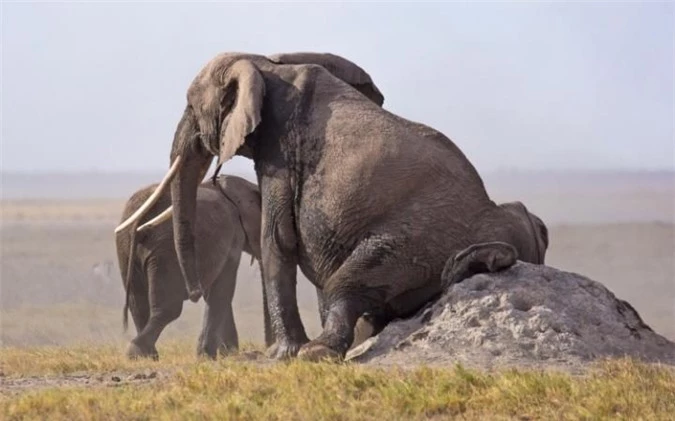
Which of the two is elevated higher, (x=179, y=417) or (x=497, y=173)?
(x=179, y=417)

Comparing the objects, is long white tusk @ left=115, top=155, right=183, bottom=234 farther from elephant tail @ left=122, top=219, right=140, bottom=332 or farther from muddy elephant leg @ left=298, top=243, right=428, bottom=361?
muddy elephant leg @ left=298, top=243, right=428, bottom=361

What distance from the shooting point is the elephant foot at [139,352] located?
1620 cm

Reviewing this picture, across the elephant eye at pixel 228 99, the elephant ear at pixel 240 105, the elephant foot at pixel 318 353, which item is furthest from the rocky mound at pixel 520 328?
the elephant eye at pixel 228 99

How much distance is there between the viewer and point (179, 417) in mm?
10578

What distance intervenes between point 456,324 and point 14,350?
5.57 metres

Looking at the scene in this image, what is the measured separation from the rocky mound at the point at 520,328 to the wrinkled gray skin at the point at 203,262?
3.95m

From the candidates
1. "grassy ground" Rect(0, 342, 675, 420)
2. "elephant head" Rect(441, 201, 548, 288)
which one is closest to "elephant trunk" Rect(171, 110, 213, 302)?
"elephant head" Rect(441, 201, 548, 288)

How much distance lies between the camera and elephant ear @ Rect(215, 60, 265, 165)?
13883mm

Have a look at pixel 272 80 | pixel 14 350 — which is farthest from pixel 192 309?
pixel 272 80

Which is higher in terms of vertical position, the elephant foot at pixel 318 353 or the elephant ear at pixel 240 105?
the elephant ear at pixel 240 105

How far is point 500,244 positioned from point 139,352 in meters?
4.57

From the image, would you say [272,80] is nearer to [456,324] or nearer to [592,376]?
[456,324]

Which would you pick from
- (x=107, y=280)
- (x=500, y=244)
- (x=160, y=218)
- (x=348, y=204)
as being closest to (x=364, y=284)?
(x=348, y=204)

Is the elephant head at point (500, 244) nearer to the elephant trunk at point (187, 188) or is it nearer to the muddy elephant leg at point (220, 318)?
the elephant trunk at point (187, 188)
